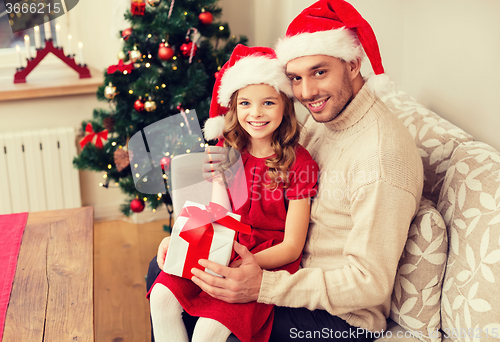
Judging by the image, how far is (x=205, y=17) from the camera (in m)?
1.98

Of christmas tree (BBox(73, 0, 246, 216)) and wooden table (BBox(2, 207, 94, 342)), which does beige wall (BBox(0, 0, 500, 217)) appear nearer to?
christmas tree (BBox(73, 0, 246, 216))

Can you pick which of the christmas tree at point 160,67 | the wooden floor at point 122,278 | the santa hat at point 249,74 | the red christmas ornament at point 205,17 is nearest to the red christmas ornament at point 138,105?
the christmas tree at point 160,67

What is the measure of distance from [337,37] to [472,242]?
0.62m

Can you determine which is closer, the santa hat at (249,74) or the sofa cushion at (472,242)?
the sofa cushion at (472,242)

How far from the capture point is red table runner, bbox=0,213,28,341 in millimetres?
1207

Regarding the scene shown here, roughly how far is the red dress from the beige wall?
0.55 metres

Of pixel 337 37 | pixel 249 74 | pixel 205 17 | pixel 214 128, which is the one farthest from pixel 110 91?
pixel 337 37

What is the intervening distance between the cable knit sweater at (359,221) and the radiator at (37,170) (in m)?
1.86

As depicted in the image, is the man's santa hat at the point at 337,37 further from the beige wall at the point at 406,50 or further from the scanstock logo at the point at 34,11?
the scanstock logo at the point at 34,11

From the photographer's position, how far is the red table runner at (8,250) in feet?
3.96

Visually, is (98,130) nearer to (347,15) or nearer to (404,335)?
(347,15)

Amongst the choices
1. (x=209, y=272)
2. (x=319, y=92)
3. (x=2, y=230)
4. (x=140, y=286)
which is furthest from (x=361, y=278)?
(x=140, y=286)

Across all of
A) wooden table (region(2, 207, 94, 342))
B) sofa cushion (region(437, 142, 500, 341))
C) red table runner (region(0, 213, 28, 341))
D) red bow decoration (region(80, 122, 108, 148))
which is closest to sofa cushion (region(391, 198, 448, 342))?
sofa cushion (region(437, 142, 500, 341))

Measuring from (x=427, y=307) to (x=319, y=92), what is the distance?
635mm
